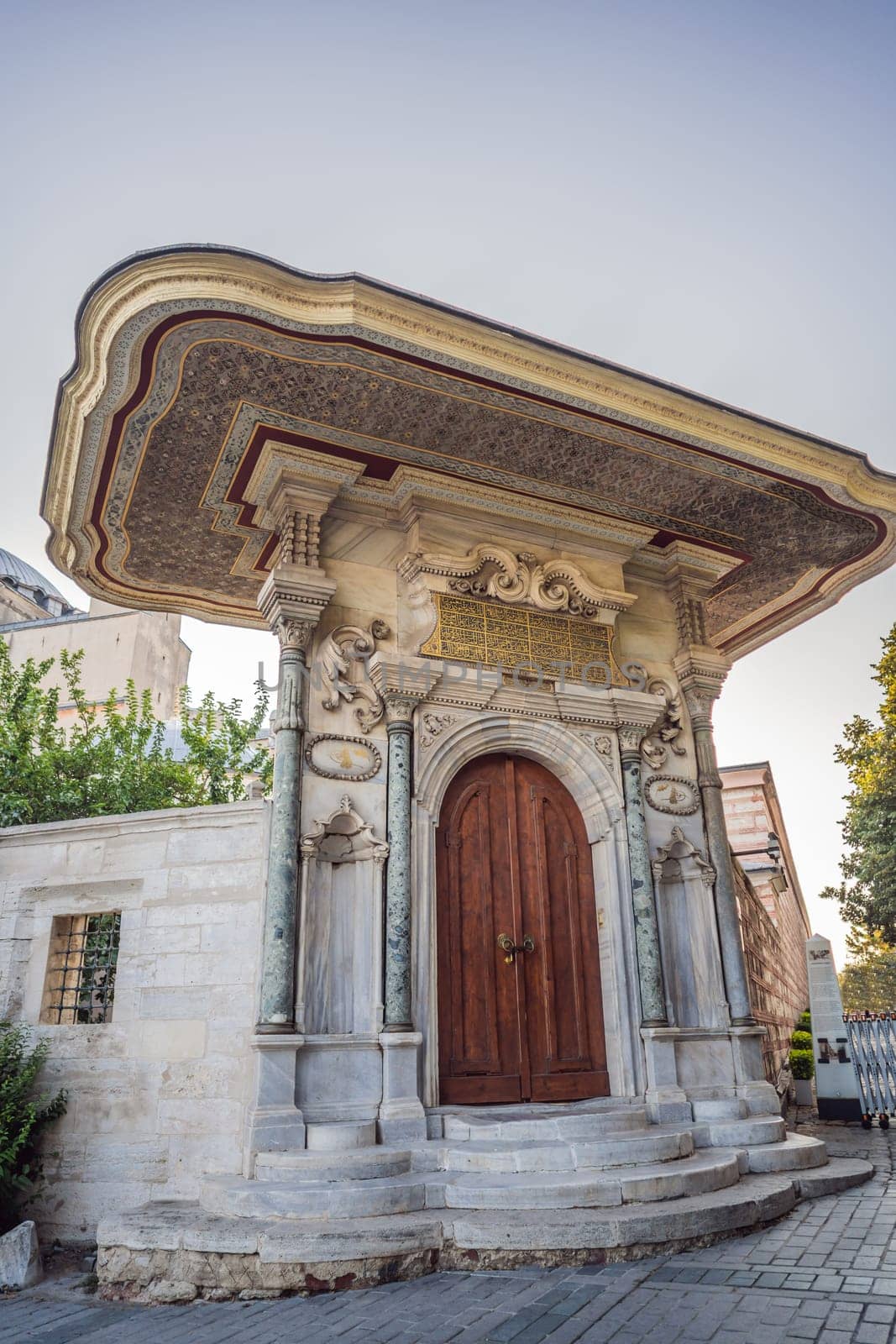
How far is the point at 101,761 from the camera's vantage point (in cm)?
1530

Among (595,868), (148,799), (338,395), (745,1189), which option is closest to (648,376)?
(338,395)

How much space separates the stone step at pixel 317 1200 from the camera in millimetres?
4434

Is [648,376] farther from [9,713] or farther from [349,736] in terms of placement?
[9,713]

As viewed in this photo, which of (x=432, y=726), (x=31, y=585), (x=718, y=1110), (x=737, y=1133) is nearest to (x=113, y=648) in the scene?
(x=31, y=585)

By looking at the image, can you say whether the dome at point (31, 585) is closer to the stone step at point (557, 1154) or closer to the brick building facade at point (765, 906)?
the brick building facade at point (765, 906)

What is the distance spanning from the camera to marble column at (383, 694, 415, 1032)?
5.82 metres

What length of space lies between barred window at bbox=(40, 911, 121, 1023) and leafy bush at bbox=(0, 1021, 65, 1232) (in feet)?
1.07

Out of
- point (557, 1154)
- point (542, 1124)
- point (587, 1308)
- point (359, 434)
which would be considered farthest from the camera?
point (359, 434)

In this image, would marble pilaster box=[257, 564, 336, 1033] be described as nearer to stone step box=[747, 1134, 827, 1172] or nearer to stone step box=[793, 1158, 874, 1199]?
stone step box=[747, 1134, 827, 1172]

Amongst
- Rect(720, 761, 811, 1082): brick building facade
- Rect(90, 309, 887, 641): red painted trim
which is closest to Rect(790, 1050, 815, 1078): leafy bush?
Rect(720, 761, 811, 1082): brick building facade

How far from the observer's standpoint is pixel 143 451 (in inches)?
268

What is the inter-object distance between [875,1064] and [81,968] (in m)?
7.92

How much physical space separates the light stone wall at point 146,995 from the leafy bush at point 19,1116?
0.10 meters

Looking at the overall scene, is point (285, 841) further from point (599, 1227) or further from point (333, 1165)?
point (599, 1227)
